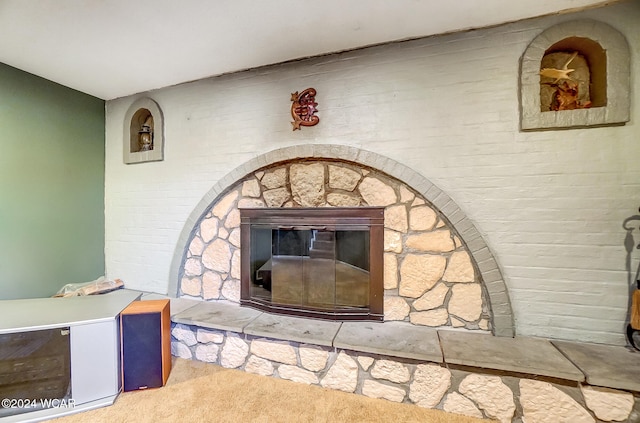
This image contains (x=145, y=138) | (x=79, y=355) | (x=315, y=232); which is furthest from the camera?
(x=145, y=138)

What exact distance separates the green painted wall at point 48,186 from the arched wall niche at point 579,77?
3.60 m

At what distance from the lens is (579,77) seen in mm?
1584

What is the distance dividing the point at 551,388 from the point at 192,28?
2.82 metres

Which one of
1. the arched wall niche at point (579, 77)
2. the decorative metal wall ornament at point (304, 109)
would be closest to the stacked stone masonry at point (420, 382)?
the arched wall niche at point (579, 77)

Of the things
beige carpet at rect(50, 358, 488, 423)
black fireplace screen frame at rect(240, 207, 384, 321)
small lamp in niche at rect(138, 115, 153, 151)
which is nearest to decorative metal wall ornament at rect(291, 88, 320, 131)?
black fireplace screen frame at rect(240, 207, 384, 321)

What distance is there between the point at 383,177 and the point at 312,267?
0.85 meters

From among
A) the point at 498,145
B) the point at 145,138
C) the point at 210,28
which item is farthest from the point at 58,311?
the point at 498,145

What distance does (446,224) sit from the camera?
1.70 meters

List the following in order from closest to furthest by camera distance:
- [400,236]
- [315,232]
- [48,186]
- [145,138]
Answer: [400,236] → [315,232] → [48,186] → [145,138]

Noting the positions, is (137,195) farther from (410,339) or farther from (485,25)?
(485,25)

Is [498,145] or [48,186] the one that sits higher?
[498,145]

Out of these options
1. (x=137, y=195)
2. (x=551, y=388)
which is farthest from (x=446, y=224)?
(x=137, y=195)

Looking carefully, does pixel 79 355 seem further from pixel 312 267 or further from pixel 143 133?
pixel 143 133

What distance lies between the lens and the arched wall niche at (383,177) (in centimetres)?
158
